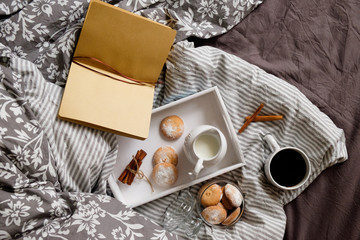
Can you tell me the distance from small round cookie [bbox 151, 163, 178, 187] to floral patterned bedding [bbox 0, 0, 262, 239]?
0.10 metres

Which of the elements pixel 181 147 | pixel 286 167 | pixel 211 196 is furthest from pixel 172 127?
pixel 286 167

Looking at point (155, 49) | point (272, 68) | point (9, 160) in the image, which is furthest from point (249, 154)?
point (9, 160)

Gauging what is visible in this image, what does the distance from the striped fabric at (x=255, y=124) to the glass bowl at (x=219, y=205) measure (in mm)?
26

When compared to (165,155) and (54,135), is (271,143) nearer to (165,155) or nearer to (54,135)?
(165,155)

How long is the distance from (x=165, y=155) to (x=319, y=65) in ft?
1.49

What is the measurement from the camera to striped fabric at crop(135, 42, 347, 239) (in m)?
0.90

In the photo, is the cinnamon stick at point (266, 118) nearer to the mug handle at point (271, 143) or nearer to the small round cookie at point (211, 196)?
the mug handle at point (271, 143)

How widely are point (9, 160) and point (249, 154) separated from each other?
54 cm

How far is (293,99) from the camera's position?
0.91 meters

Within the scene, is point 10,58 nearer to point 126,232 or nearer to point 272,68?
point 126,232

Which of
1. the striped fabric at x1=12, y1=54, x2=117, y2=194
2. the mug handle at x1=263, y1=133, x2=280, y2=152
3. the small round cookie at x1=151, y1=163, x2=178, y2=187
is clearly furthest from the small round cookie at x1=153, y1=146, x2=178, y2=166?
the mug handle at x1=263, y1=133, x2=280, y2=152

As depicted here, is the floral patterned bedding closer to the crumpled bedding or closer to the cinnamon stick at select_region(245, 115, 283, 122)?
the crumpled bedding

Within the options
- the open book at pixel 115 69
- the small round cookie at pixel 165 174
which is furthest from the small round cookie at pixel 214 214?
the open book at pixel 115 69

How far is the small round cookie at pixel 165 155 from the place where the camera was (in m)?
0.89
